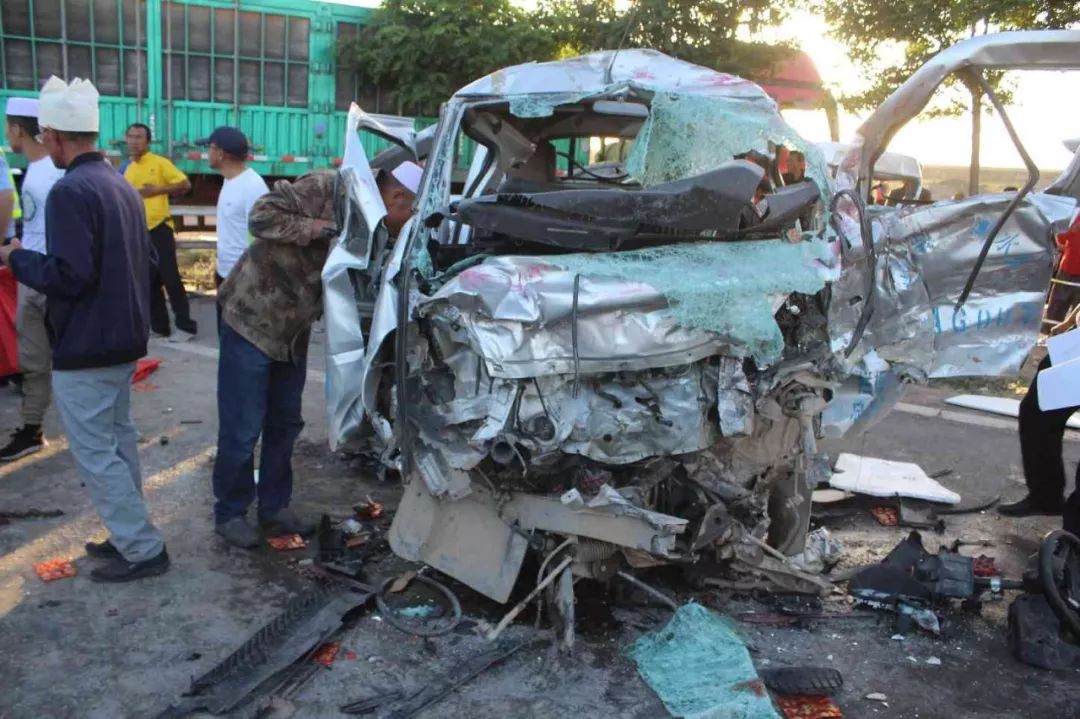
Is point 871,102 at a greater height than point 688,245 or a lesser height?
greater

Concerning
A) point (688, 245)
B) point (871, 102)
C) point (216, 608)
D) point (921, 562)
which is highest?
point (871, 102)

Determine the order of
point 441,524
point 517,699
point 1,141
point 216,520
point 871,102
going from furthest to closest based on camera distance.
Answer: point 871,102
point 1,141
point 216,520
point 441,524
point 517,699

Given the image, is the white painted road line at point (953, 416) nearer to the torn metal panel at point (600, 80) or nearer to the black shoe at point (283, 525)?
the black shoe at point (283, 525)

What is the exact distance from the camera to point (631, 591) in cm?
369

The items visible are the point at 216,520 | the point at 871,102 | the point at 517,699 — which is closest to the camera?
the point at 517,699

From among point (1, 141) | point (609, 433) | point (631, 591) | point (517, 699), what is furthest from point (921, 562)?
point (1, 141)

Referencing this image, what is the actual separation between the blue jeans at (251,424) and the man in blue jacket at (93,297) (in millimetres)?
387

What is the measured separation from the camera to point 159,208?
26.0 ft

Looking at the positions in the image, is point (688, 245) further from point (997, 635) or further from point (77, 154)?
point (77, 154)

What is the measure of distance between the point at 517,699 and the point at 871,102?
1552cm

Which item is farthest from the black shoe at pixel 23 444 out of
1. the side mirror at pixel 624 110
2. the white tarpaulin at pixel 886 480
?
the white tarpaulin at pixel 886 480

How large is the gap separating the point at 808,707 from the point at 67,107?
342cm

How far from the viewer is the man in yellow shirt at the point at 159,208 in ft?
25.7

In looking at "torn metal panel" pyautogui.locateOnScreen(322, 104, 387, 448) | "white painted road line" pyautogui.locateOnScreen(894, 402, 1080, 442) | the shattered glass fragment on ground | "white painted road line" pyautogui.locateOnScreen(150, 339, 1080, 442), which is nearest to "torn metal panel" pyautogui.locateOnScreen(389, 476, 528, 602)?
"torn metal panel" pyautogui.locateOnScreen(322, 104, 387, 448)
